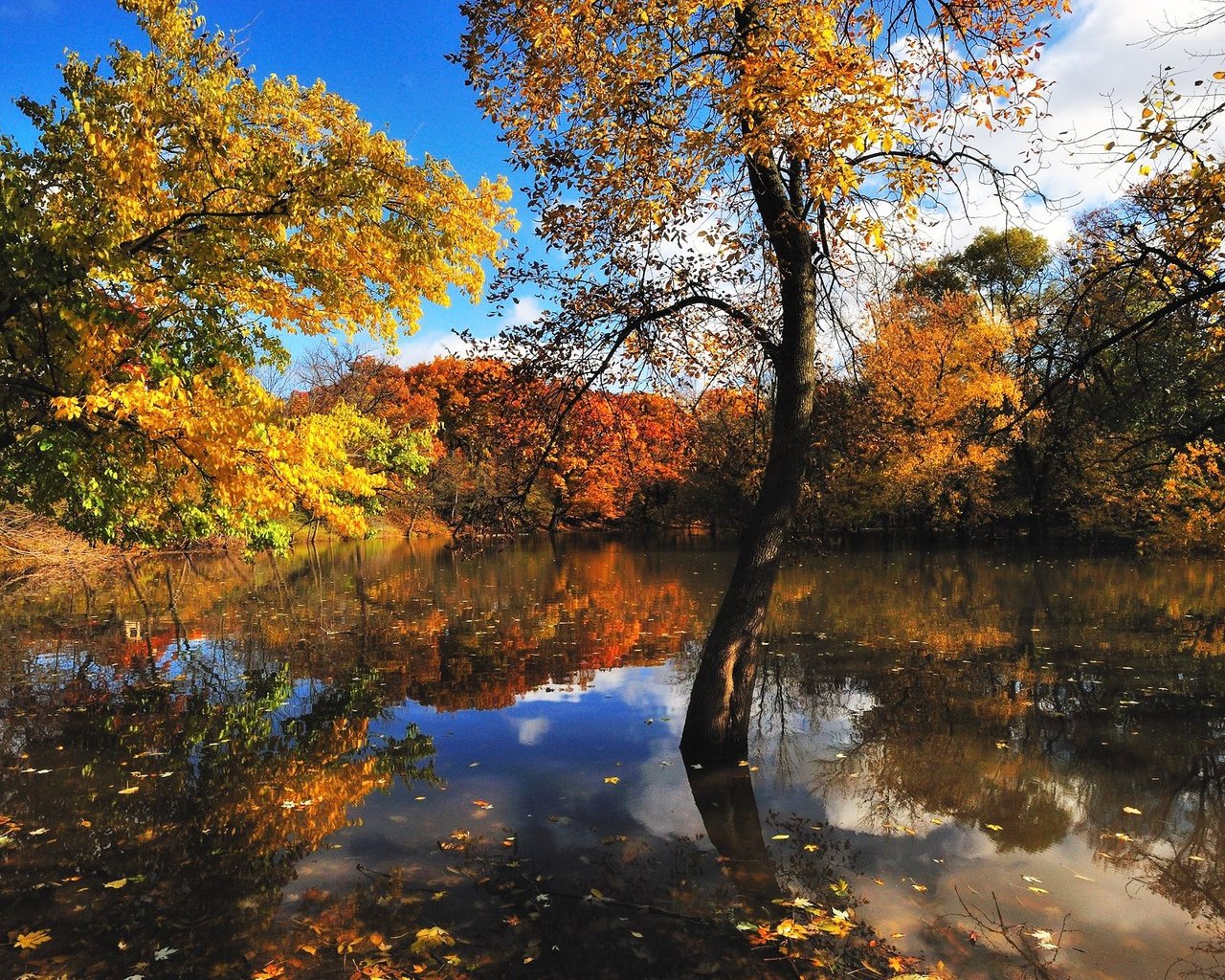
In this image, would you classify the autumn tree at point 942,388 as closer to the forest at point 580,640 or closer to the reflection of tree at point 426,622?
the reflection of tree at point 426,622

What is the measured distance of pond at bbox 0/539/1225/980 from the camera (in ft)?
13.3

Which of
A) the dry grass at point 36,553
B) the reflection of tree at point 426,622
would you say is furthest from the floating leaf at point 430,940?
the dry grass at point 36,553

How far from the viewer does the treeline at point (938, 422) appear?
256 inches

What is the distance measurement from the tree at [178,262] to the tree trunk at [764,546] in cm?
417

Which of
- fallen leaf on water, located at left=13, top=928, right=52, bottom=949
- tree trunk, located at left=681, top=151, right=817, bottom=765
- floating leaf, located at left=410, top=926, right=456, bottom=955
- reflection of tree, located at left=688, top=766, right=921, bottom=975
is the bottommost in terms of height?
fallen leaf on water, located at left=13, top=928, right=52, bottom=949

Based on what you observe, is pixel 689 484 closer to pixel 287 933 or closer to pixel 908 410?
pixel 908 410

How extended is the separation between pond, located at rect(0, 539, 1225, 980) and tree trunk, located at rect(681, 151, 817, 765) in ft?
1.64

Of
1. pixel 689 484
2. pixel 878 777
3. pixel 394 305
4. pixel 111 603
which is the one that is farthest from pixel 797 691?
pixel 689 484

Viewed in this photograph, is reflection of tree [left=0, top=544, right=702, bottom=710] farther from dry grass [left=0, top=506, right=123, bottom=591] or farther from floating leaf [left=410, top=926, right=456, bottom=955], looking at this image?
floating leaf [left=410, top=926, right=456, bottom=955]

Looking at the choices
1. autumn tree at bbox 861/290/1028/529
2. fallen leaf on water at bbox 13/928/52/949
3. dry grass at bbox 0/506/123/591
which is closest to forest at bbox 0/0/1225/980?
fallen leaf on water at bbox 13/928/52/949

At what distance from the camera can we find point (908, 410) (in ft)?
89.6

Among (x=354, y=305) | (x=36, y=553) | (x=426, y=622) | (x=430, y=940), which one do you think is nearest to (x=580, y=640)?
(x=426, y=622)

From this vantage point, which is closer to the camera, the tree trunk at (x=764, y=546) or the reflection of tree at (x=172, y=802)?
the reflection of tree at (x=172, y=802)

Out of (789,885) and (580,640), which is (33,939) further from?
(580,640)
